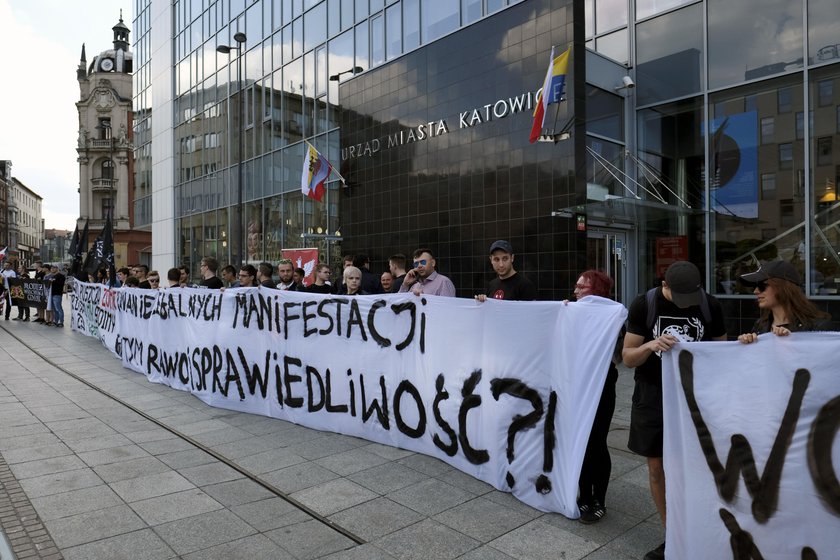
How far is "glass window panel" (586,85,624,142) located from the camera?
1134cm

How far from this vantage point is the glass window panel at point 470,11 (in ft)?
42.8

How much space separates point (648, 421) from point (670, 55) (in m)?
10.0

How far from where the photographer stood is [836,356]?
2623 mm

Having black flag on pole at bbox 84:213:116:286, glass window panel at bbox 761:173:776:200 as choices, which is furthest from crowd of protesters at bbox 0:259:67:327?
glass window panel at bbox 761:173:776:200

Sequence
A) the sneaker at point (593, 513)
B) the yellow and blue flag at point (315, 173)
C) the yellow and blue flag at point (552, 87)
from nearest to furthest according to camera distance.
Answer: the sneaker at point (593, 513) → the yellow and blue flag at point (552, 87) → the yellow and blue flag at point (315, 173)

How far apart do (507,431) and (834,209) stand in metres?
7.89

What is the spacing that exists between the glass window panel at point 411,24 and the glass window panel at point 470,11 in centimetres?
162

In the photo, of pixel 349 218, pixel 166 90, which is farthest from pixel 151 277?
pixel 166 90

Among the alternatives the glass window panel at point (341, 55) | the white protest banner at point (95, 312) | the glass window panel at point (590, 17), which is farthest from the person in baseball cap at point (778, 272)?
the glass window panel at point (341, 55)

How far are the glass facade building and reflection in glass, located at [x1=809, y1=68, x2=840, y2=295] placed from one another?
0.07 feet

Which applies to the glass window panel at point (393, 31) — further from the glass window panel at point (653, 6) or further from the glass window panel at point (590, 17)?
the glass window panel at point (653, 6)

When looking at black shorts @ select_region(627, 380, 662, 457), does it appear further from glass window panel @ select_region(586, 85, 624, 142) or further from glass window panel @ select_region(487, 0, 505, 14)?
glass window panel @ select_region(487, 0, 505, 14)

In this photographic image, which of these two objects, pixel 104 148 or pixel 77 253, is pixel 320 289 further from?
pixel 104 148

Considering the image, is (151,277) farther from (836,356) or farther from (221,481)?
(836,356)
